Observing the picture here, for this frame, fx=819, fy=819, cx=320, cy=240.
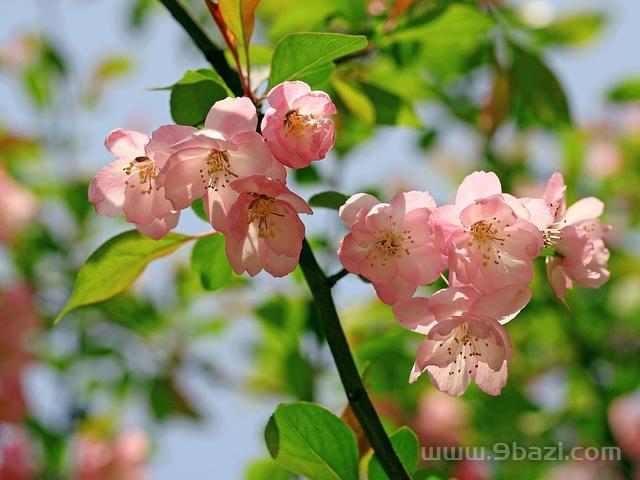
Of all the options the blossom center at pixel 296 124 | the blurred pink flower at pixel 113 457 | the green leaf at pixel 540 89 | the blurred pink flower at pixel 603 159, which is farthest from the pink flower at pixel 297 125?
the blurred pink flower at pixel 603 159

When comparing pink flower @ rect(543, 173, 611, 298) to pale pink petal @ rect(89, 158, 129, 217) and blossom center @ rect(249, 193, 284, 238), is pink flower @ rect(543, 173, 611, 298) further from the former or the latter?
pale pink petal @ rect(89, 158, 129, 217)

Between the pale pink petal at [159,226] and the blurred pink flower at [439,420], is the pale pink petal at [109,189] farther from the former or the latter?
the blurred pink flower at [439,420]

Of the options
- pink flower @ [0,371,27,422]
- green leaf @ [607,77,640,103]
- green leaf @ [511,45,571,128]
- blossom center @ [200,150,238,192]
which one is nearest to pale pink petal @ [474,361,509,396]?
blossom center @ [200,150,238,192]

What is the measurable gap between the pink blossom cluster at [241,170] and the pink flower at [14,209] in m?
1.82

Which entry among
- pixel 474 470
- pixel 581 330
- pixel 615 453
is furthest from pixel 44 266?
pixel 615 453

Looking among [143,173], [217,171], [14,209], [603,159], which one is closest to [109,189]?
[143,173]

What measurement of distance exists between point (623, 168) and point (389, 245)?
2.17 m

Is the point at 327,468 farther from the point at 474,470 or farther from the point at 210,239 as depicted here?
the point at 474,470

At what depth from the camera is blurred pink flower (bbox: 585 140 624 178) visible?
2.75 metres

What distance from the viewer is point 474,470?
197cm

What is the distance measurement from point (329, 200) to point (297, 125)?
4.9 inches

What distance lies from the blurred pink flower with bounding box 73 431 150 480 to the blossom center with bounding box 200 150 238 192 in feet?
5.79

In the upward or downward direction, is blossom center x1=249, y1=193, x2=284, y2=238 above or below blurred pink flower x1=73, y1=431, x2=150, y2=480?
below

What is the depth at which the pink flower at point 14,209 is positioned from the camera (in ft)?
8.29
